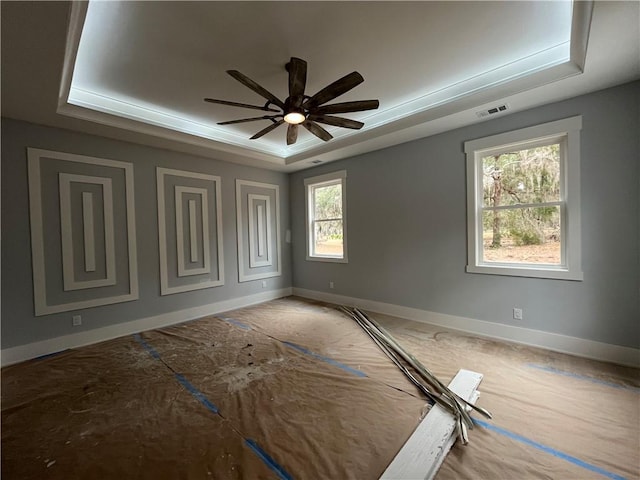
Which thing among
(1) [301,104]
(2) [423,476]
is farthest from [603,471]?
(1) [301,104]

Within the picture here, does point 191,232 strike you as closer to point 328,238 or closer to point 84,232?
A: point 84,232

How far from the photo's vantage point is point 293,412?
2.00 metres

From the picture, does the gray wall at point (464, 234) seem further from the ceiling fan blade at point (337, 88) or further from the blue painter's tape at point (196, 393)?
the blue painter's tape at point (196, 393)

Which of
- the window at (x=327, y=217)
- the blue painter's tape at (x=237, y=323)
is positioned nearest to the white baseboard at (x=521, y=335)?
the window at (x=327, y=217)

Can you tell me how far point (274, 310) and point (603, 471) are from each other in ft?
13.0

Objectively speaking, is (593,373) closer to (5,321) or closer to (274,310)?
(274,310)

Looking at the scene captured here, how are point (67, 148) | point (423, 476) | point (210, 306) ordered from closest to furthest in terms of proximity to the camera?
point (423, 476) → point (67, 148) → point (210, 306)

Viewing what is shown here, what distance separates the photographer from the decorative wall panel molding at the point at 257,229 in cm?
495

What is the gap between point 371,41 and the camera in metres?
2.30

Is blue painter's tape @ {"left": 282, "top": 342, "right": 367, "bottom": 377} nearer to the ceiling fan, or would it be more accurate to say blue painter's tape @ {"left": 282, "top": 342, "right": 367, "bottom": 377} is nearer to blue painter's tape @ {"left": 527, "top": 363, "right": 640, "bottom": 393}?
blue painter's tape @ {"left": 527, "top": 363, "right": 640, "bottom": 393}

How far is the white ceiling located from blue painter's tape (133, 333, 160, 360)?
265 cm

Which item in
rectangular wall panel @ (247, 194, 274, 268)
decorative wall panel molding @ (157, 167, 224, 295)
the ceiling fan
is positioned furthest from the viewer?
rectangular wall panel @ (247, 194, 274, 268)

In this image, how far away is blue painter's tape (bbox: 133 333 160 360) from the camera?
300 cm

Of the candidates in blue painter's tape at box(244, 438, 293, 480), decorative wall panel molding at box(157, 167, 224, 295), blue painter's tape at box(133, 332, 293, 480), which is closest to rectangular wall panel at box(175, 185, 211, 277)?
decorative wall panel molding at box(157, 167, 224, 295)
